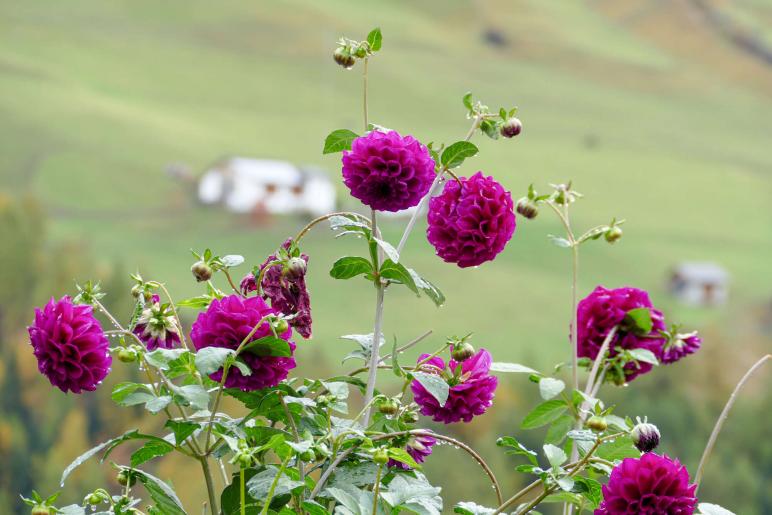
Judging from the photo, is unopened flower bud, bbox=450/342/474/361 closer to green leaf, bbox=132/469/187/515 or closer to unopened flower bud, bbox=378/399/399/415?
unopened flower bud, bbox=378/399/399/415

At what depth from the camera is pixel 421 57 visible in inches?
734

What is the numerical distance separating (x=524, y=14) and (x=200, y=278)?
20.4m

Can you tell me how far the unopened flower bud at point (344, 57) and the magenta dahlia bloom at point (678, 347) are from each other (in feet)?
1.00

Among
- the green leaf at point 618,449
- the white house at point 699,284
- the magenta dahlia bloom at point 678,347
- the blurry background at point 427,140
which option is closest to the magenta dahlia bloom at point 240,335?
the green leaf at point 618,449

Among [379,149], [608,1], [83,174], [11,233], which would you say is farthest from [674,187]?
[379,149]

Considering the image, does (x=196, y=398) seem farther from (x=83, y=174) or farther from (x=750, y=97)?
(x=750, y=97)

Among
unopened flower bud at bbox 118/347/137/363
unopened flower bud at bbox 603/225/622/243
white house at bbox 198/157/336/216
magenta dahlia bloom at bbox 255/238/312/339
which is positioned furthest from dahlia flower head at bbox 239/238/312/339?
white house at bbox 198/157/336/216

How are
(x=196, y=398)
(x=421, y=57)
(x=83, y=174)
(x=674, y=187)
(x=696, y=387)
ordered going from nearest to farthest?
(x=196, y=398)
(x=696, y=387)
(x=83, y=174)
(x=674, y=187)
(x=421, y=57)

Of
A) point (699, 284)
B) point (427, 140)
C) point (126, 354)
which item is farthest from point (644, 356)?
point (427, 140)

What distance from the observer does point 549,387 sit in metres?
0.73

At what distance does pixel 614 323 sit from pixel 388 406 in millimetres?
236

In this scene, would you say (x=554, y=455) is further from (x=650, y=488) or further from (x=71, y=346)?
(x=71, y=346)

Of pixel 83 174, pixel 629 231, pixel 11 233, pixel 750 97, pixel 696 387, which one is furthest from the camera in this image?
Result: pixel 750 97

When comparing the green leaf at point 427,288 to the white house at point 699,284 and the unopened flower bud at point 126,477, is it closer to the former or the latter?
the unopened flower bud at point 126,477
